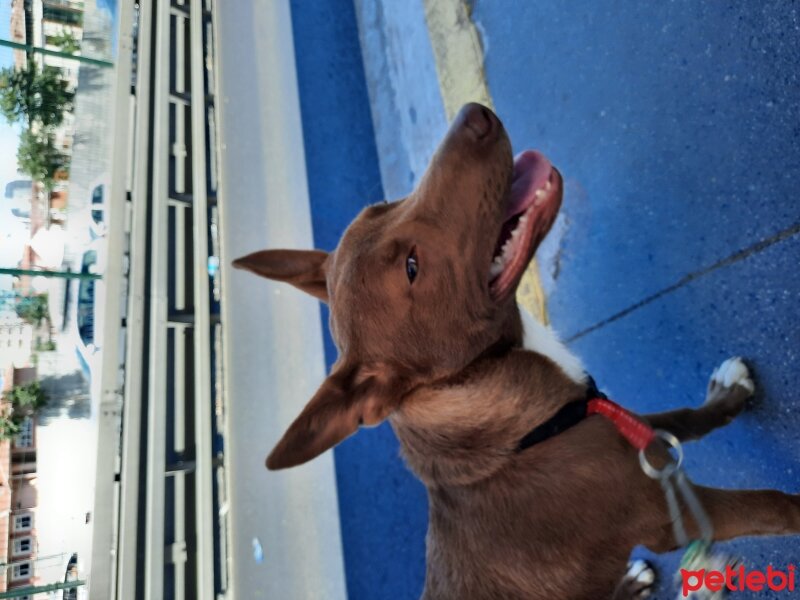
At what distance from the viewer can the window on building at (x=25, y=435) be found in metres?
2.23

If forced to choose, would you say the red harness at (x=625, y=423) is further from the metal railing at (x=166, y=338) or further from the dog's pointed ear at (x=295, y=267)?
the metal railing at (x=166, y=338)

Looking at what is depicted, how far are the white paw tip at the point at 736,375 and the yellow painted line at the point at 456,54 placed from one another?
123cm

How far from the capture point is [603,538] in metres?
1.59

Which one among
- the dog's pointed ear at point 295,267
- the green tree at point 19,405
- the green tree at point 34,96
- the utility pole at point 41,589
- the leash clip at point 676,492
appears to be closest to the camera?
the leash clip at point 676,492

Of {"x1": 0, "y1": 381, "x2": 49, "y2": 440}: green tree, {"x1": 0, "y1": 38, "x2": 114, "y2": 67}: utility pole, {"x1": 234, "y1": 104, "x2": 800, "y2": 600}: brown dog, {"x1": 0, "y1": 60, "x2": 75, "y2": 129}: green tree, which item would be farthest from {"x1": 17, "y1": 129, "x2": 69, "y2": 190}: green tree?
{"x1": 234, "y1": 104, "x2": 800, "y2": 600}: brown dog

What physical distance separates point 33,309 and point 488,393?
1.89 m

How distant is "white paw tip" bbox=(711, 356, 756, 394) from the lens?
6.41 ft

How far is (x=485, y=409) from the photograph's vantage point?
5.46 ft

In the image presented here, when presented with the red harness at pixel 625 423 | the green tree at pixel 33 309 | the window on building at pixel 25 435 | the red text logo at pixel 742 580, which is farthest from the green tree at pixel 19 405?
the red text logo at pixel 742 580

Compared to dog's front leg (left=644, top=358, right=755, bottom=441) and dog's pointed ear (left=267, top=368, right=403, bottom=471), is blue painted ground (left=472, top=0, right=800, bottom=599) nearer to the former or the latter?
dog's front leg (left=644, top=358, right=755, bottom=441)

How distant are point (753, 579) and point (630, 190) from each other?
1449 millimetres

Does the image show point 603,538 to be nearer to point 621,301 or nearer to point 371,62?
point 621,301

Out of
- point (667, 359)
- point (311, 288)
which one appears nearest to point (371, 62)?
point (311, 288)

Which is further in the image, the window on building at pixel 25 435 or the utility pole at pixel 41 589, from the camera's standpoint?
the window on building at pixel 25 435
